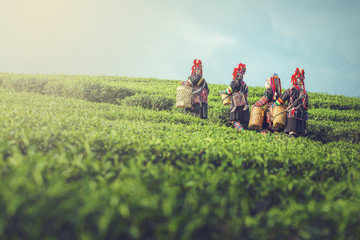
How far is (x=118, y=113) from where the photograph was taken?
6.95 m

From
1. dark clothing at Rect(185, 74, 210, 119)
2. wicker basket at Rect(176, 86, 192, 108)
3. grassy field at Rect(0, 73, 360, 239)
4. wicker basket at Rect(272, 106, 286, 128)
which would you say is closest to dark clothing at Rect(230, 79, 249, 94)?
dark clothing at Rect(185, 74, 210, 119)

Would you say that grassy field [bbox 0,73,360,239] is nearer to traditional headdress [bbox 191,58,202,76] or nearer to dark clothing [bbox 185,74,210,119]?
dark clothing [bbox 185,74,210,119]

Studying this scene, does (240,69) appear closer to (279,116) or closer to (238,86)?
(238,86)

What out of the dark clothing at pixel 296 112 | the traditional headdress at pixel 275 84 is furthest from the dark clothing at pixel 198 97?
the dark clothing at pixel 296 112

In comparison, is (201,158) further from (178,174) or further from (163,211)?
(163,211)

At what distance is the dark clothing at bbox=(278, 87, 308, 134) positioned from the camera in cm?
688

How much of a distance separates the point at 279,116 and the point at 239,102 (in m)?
1.16

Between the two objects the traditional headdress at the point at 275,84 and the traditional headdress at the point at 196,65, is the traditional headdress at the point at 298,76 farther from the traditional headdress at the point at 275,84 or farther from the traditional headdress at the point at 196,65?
the traditional headdress at the point at 196,65

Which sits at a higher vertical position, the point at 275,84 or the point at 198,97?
the point at 275,84

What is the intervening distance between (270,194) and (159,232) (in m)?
1.53

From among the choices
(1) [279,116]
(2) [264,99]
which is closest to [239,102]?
(2) [264,99]

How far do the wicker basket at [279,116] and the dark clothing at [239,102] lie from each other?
33.9 inches

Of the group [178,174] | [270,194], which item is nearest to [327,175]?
[270,194]

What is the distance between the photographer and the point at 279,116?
7047 millimetres
